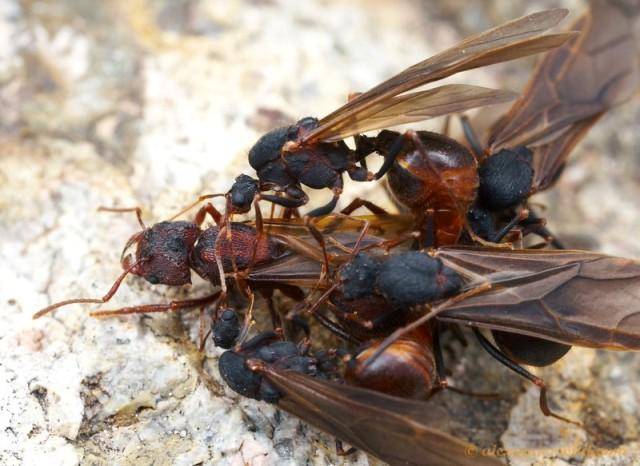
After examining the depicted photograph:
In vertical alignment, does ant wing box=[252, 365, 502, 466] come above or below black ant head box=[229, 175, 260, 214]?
below

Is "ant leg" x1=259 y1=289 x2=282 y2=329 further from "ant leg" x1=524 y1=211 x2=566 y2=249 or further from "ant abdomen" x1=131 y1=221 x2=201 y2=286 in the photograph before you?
"ant leg" x1=524 y1=211 x2=566 y2=249

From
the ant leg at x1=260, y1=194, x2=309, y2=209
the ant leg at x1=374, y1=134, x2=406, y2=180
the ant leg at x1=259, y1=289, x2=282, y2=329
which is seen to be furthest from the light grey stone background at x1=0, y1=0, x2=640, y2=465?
the ant leg at x1=374, y1=134, x2=406, y2=180

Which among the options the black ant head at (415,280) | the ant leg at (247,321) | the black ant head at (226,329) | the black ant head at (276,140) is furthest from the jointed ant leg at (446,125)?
the black ant head at (226,329)

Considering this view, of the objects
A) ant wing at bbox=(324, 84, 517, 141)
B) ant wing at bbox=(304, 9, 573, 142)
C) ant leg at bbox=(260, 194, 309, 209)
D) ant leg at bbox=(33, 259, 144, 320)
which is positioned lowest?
ant leg at bbox=(33, 259, 144, 320)

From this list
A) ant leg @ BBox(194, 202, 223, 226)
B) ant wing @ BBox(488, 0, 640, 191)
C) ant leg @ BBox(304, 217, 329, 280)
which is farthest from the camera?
ant wing @ BBox(488, 0, 640, 191)

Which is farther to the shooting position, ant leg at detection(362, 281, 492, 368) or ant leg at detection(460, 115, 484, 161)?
ant leg at detection(460, 115, 484, 161)

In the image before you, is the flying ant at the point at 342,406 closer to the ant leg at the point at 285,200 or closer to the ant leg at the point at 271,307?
the ant leg at the point at 271,307

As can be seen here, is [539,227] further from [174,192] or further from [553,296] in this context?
[174,192]

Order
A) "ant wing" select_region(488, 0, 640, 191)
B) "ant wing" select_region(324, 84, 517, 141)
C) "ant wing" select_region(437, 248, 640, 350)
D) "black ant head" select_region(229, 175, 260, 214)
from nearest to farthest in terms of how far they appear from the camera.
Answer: "ant wing" select_region(437, 248, 640, 350) → "ant wing" select_region(324, 84, 517, 141) → "black ant head" select_region(229, 175, 260, 214) → "ant wing" select_region(488, 0, 640, 191)

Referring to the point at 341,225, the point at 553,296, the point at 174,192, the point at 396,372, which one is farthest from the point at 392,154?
the point at 174,192
